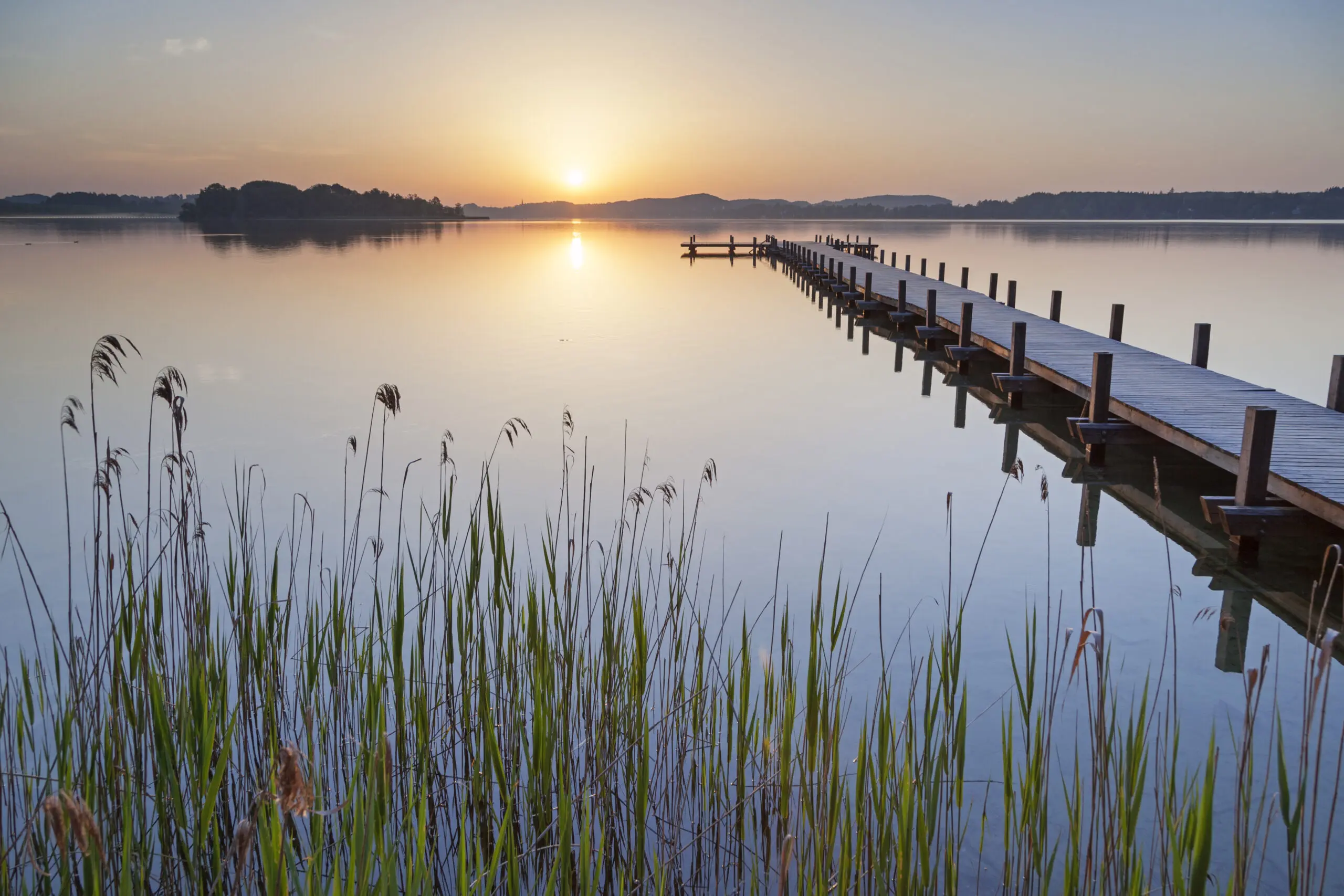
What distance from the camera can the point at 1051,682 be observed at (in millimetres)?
4352

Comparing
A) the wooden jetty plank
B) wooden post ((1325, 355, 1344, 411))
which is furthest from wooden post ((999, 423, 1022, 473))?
wooden post ((1325, 355, 1344, 411))

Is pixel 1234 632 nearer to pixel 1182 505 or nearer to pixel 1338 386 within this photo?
pixel 1182 505

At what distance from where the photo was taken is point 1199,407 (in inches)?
319

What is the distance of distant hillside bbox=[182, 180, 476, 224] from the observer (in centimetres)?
9850

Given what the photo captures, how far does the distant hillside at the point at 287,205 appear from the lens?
9850cm

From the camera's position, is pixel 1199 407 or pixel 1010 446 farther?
pixel 1010 446

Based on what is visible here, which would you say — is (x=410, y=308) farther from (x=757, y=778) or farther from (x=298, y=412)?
(x=757, y=778)

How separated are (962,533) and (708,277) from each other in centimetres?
2690

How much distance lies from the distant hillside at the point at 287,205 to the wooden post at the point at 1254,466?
9950cm

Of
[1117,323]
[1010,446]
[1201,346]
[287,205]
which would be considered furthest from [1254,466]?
[287,205]

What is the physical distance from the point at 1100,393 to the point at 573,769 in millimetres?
6841

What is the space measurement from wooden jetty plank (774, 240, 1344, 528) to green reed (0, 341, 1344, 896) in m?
2.23

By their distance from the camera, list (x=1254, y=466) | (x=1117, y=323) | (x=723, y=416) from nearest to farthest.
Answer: (x=1254, y=466) → (x=723, y=416) → (x=1117, y=323)

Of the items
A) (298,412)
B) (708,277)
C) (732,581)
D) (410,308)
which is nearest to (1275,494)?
(732,581)
